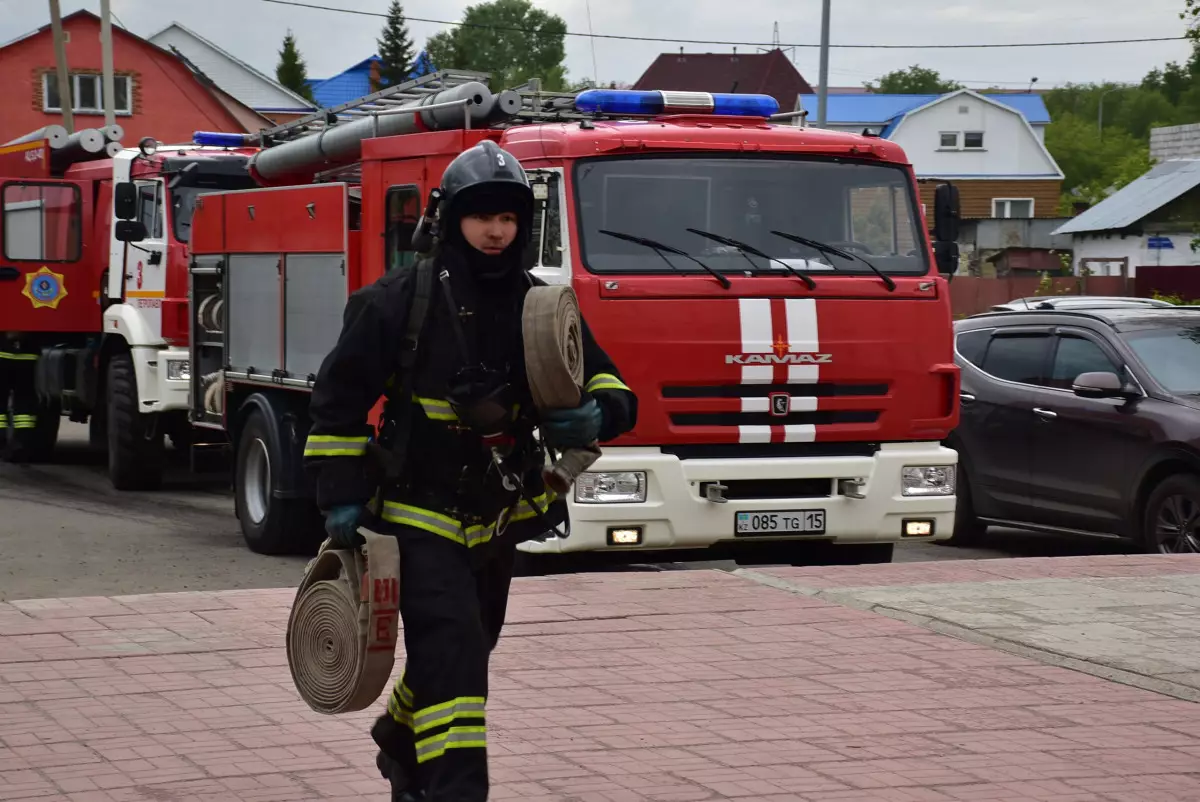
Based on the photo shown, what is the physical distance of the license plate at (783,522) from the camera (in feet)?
33.1

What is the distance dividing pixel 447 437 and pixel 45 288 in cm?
1413

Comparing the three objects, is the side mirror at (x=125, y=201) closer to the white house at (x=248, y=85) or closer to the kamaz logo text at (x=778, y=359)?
the kamaz logo text at (x=778, y=359)

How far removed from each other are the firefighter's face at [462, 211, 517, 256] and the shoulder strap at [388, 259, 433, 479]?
0.14 metres

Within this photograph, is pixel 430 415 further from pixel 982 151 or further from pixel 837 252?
pixel 982 151

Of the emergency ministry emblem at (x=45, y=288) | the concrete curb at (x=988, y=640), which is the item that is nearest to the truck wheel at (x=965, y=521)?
the concrete curb at (x=988, y=640)

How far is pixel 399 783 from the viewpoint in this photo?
521 centimetres

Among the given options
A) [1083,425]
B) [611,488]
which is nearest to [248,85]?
[1083,425]

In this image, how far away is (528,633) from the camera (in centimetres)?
841

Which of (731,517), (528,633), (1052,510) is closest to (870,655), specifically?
(528,633)

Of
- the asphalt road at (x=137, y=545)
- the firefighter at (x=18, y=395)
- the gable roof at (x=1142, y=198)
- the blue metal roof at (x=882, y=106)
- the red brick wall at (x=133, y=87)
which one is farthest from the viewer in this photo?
the blue metal roof at (x=882, y=106)

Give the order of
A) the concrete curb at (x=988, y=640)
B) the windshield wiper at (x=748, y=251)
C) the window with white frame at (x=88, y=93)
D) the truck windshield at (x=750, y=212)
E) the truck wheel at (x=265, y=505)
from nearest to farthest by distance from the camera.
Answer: the concrete curb at (x=988, y=640) → the truck windshield at (x=750, y=212) → the windshield wiper at (x=748, y=251) → the truck wheel at (x=265, y=505) → the window with white frame at (x=88, y=93)

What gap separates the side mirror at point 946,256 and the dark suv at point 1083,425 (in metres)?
1.71

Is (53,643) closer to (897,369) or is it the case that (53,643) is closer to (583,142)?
(583,142)

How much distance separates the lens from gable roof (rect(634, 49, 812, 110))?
98.1m
